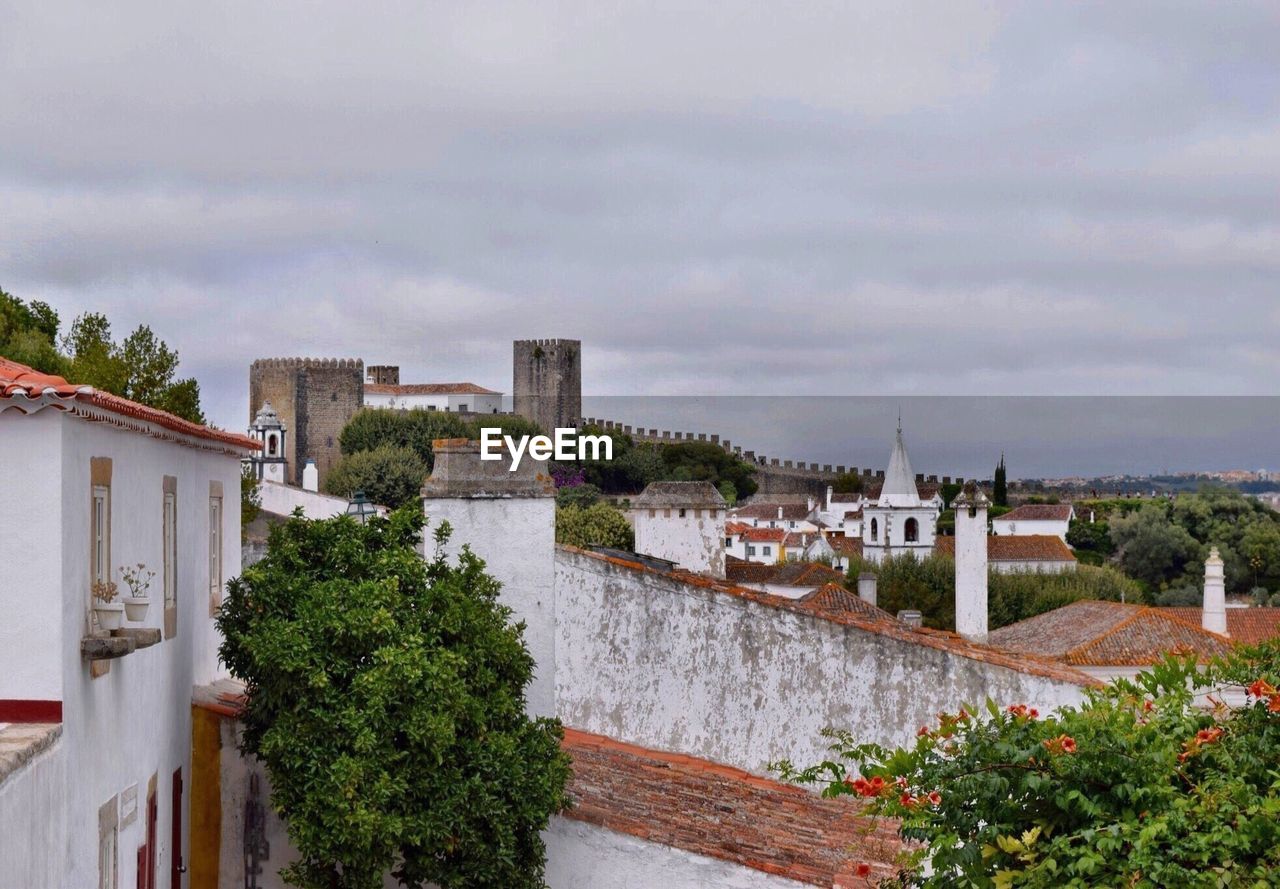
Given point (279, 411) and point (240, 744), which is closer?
point (240, 744)

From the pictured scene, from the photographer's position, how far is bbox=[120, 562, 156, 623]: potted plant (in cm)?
960

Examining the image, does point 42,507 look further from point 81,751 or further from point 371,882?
point 371,882

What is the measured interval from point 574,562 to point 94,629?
316 inches

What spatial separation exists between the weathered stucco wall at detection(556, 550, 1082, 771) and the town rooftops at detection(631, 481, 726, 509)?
12686 millimetres

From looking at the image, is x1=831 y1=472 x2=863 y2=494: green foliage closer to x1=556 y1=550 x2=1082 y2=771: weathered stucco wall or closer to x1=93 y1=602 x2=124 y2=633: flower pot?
x1=556 y1=550 x2=1082 y2=771: weathered stucco wall

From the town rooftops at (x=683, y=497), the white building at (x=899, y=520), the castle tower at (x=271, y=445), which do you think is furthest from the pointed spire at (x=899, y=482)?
the town rooftops at (x=683, y=497)

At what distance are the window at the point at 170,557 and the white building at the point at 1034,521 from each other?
95999 millimetres

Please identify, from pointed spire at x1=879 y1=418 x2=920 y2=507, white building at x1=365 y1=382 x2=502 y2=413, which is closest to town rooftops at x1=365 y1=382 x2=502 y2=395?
white building at x1=365 y1=382 x2=502 y2=413

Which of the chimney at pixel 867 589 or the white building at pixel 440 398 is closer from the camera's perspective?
the chimney at pixel 867 589

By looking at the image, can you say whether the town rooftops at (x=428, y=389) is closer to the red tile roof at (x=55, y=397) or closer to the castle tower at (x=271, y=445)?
the castle tower at (x=271, y=445)

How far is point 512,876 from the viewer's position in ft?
37.4

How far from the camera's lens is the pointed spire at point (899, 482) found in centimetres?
7438

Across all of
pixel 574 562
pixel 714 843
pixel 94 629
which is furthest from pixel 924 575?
pixel 94 629

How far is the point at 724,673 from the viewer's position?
A: 16578mm
